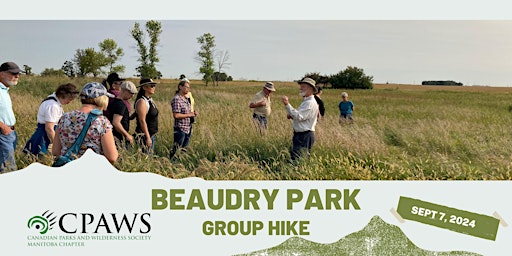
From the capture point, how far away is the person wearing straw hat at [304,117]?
6.45 meters

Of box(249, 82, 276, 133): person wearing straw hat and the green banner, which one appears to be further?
box(249, 82, 276, 133): person wearing straw hat

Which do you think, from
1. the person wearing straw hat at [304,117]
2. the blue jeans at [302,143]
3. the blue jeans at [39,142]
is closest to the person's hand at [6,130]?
the blue jeans at [39,142]

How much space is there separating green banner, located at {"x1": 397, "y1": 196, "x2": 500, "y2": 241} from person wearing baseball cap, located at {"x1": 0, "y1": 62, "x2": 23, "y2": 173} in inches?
181

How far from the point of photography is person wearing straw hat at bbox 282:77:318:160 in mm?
6445

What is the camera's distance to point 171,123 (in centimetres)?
913

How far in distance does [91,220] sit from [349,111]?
8.60 meters

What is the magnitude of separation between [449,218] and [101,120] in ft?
12.3

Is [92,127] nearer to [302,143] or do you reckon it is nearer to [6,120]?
[6,120]

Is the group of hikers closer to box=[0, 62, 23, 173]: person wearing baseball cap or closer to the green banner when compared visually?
box=[0, 62, 23, 173]: person wearing baseball cap

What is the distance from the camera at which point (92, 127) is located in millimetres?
4180

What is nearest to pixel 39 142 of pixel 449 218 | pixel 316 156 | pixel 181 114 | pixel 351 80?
pixel 181 114

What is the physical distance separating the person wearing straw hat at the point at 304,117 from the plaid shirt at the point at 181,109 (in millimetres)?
1709

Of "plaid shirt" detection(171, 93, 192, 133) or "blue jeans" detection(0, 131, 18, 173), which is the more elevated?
"plaid shirt" detection(171, 93, 192, 133)

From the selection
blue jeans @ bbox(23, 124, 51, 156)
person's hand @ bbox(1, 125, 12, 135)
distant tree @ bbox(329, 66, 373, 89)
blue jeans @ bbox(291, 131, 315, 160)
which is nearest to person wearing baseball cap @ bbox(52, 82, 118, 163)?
person's hand @ bbox(1, 125, 12, 135)
